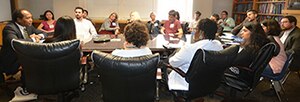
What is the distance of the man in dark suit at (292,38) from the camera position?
2978 mm

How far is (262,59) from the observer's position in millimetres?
2154

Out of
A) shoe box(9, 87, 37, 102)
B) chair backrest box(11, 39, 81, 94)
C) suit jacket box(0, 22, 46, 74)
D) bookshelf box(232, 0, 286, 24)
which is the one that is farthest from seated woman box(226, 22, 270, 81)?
bookshelf box(232, 0, 286, 24)

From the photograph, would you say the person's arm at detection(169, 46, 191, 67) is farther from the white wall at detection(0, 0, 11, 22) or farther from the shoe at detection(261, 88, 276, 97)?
the white wall at detection(0, 0, 11, 22)

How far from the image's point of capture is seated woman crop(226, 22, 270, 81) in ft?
7.36

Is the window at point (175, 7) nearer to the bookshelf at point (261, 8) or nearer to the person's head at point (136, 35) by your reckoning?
the bookshelf at point (261, 8)

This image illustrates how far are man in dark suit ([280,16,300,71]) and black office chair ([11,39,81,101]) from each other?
109 inches

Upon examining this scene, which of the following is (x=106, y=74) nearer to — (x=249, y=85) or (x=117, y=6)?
(x=249, y=85)

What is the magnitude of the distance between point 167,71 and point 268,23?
5.21ft

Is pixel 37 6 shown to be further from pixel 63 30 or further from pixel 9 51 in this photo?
pixel 63 30

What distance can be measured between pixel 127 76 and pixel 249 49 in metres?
1.35

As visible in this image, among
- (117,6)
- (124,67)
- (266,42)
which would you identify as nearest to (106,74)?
(124,67)

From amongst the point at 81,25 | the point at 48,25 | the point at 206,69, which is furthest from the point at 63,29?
the point at 48,25

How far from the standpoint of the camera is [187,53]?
1939 millimetres

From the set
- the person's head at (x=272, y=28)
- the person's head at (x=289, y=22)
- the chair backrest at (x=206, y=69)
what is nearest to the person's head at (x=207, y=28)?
the chair backrest at (x=206, y=69)
